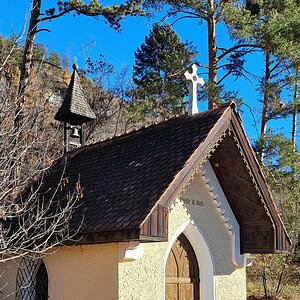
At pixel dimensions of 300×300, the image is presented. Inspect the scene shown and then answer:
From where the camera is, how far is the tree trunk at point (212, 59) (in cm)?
1995

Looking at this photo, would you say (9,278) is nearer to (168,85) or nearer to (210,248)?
(210,248)

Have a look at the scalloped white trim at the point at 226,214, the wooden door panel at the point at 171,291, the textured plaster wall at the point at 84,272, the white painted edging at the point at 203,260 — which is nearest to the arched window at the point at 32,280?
the textured plaster wall at the point at 84,272

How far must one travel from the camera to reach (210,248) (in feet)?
32.4

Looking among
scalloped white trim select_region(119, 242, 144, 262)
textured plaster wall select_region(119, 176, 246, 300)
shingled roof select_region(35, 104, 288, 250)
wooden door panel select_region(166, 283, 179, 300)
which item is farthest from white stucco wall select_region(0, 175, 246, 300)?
wooden door panel select_region(166, 283, 179, 300)

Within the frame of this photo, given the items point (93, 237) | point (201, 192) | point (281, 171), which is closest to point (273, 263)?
point (281, 171)

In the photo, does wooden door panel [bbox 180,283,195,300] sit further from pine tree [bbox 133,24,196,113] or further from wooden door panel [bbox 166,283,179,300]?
pine tree [bbox 133,24,196,113]

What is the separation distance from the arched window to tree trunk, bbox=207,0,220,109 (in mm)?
11792

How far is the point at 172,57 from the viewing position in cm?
2203

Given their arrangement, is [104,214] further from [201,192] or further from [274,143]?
[274,143]

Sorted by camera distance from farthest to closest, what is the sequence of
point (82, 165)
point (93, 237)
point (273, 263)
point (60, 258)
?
point (273, 263) → point (82, 165) → point (60, 258) → point (93, 237)

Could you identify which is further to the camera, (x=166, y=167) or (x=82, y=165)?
(x=82, y=165)

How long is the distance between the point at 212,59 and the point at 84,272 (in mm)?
14873

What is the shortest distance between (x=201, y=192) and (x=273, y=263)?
30.1 feet

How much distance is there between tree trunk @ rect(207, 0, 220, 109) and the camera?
19953 mm
